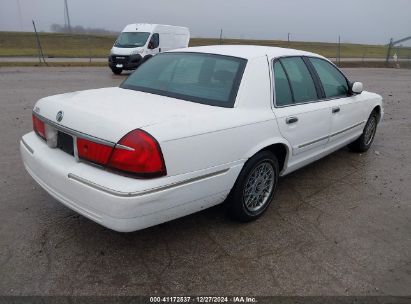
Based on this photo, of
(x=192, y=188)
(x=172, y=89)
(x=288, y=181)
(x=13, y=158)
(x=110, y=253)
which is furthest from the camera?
(x=13, y=158)

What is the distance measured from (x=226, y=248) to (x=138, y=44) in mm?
15190

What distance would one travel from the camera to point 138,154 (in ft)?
8.39

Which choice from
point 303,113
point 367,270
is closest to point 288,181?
point 303,113

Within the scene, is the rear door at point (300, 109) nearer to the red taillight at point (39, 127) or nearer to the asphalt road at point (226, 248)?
the asphalt road at point (226, 248)

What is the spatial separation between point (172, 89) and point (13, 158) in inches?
107

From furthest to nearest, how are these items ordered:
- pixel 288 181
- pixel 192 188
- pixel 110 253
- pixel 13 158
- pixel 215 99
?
pixel 13 158 → pixel 288 181 → pixel 215 99 → pixel 110 253 → pixel 192 188

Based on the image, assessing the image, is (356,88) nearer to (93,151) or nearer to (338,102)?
(338,102)

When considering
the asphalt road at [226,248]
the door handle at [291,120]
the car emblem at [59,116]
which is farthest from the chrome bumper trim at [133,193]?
the door handle at [291,120]

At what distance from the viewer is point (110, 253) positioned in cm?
306

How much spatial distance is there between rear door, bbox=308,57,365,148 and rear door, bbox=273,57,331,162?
0.17m

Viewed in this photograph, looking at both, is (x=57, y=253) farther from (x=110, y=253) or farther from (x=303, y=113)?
(x=303, y=113)

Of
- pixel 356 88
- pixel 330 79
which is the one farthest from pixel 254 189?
pixel 356 88

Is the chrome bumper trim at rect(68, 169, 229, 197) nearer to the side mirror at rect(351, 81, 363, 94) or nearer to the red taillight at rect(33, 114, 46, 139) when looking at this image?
the red taillight at rect(33, 114, 46, 139)

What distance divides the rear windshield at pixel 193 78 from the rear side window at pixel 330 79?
4.44 feet
